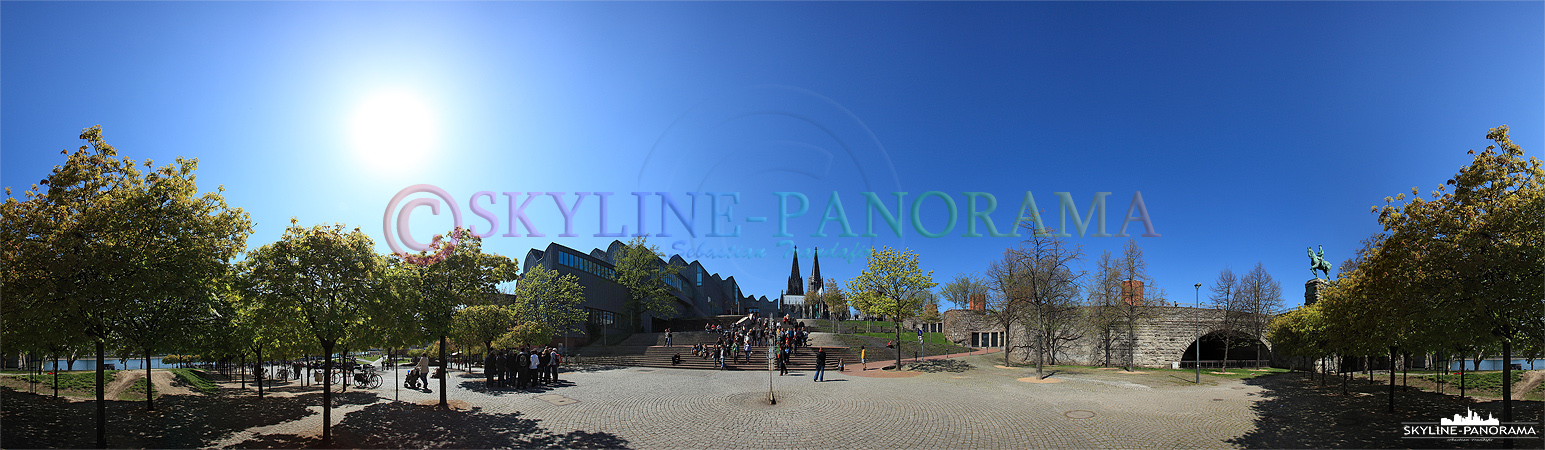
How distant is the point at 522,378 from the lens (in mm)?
22484

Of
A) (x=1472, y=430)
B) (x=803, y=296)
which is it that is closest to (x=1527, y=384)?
(x=1472, y=430)

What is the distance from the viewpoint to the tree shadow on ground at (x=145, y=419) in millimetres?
11469

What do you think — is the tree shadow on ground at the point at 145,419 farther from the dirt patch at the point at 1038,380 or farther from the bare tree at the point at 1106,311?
the bare tree at the point at 1106,311

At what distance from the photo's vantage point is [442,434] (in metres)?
13.0

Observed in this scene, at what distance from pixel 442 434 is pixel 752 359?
2187cm

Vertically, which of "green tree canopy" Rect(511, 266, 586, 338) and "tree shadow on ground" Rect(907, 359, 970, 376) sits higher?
"green tree canopy" Rect(511, 266, 586, 338)

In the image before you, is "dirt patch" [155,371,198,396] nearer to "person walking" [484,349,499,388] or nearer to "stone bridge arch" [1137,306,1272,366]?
"person walking" [484,349,499,388]

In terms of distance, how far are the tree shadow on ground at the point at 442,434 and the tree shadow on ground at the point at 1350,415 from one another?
13.8m

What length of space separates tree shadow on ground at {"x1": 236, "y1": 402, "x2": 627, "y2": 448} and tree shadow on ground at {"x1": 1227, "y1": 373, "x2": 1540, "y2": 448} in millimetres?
13834

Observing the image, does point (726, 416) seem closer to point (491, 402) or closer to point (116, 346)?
point (491, 402)

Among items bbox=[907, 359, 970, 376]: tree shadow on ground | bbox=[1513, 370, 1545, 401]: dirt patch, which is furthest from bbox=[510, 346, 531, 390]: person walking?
bbox=[1513, 370, 1545, 401]: dirt patch

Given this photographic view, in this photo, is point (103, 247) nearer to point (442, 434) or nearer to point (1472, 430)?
point (442, 434)

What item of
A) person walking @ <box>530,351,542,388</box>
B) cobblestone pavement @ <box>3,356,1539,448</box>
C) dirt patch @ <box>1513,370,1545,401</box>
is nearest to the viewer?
cobblestone pavement @ <box>3,356,1539,448</box>

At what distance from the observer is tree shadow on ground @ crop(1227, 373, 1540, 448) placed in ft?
40.1
